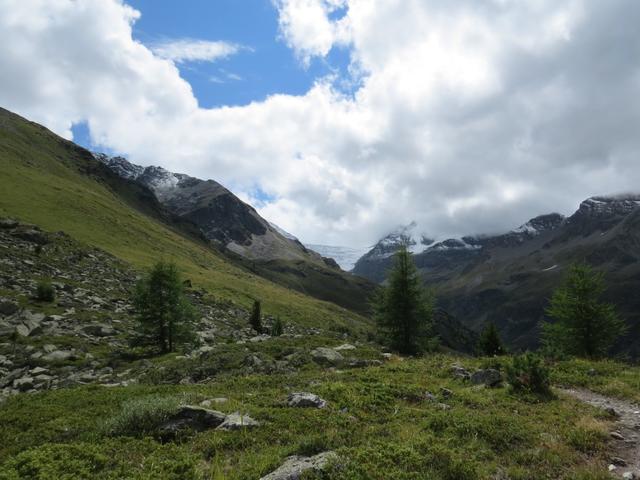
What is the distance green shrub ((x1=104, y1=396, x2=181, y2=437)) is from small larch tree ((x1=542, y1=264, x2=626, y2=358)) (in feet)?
109

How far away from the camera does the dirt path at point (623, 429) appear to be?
1098 cm

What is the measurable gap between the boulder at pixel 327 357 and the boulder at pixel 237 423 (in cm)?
1124

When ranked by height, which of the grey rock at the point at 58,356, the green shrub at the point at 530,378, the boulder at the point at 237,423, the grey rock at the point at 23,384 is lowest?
the grey rock at the point at 23,384

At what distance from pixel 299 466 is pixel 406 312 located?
3030 cm

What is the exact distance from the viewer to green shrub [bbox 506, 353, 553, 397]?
17.7 m

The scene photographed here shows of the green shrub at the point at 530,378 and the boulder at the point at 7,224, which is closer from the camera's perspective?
A: the green shrub at the point at 530,378

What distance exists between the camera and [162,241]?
133875 millimetres

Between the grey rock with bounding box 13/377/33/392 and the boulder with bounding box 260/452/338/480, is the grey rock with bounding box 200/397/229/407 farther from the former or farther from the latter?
the grey rock with bounding box 13/377/33/392

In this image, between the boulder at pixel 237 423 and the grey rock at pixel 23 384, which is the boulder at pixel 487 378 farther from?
the grey rock at pixel 23 384

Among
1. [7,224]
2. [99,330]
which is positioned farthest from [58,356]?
[7,224]

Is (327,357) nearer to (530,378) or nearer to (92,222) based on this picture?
(530,378)

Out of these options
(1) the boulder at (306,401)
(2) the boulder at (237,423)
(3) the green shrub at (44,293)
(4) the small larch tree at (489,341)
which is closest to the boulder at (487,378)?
(1) the boulder at (306,401)

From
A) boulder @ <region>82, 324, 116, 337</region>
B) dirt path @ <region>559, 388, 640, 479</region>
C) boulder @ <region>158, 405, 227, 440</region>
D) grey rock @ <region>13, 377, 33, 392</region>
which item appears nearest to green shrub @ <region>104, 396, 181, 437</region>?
boulder @ <region>158, 405, 227, 440</region>

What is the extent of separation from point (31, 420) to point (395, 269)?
104 feet
